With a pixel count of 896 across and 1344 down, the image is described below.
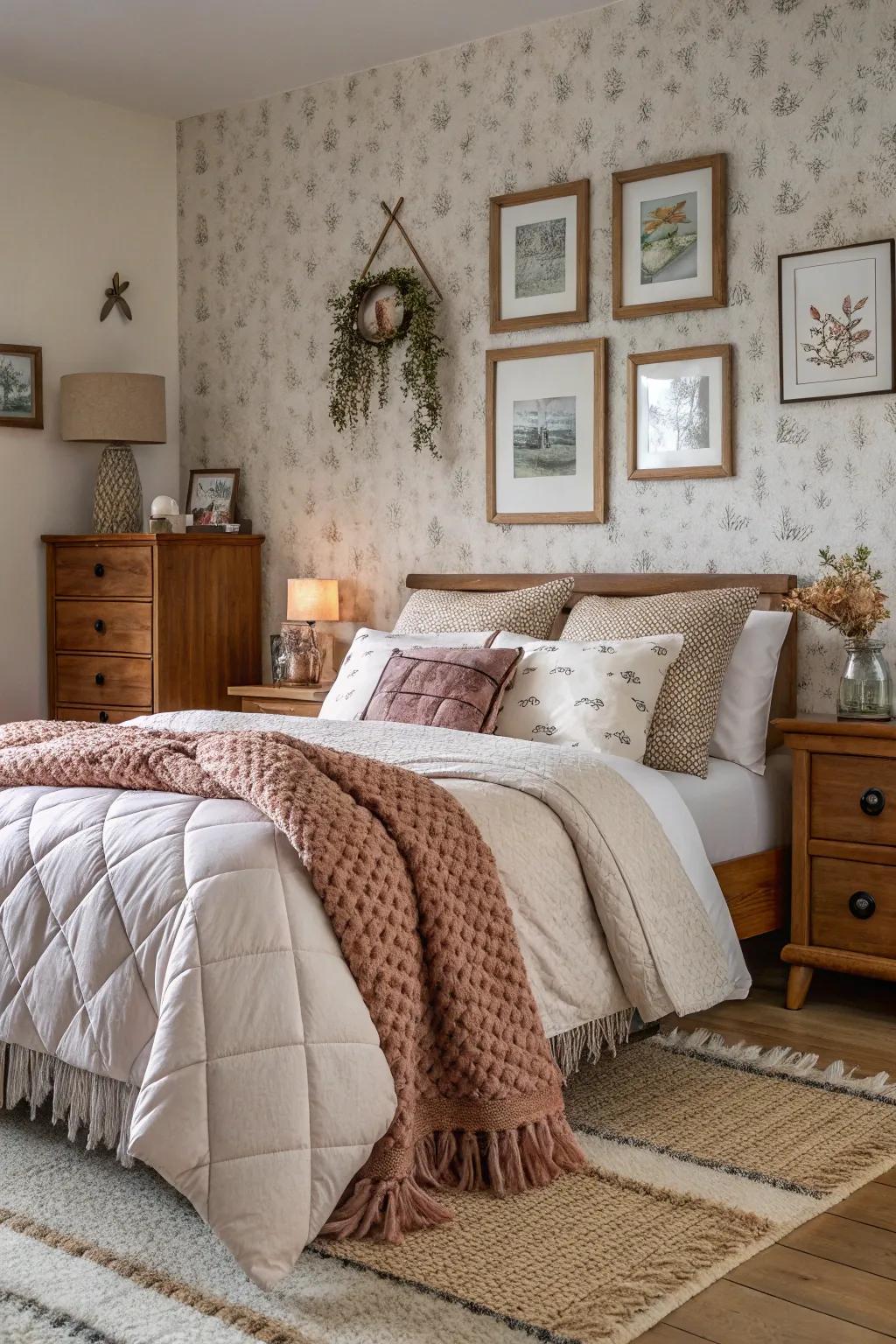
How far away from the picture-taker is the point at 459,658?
3.62 m

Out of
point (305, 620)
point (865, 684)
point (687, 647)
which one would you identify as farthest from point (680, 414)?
point (305, 620)

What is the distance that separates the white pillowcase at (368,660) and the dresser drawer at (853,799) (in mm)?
931

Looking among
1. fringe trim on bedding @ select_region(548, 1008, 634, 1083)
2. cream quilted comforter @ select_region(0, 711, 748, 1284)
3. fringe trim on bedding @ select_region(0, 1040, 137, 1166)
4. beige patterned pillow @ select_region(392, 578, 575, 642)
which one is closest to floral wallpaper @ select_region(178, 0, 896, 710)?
beige patterned pillow @ select_region(392, 578, 575, 642)

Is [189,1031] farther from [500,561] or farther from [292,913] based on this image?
[500,561]

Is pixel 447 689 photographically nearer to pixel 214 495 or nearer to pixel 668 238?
pixel 668 238

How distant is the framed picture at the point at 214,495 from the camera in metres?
5.20

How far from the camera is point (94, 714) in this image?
4.92 m

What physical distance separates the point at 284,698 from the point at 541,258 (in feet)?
5.22

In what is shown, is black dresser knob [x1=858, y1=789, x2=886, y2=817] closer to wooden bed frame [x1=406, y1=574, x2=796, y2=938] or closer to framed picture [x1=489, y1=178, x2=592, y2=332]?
wooden bed frame [x1=406, y1=574, x2=796, y2=938]

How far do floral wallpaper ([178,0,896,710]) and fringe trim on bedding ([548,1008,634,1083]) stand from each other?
52.7 inches

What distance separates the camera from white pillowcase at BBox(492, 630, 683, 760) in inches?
134

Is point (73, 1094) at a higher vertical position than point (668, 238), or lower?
lower

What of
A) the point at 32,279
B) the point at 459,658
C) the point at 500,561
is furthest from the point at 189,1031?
the point at 32,279

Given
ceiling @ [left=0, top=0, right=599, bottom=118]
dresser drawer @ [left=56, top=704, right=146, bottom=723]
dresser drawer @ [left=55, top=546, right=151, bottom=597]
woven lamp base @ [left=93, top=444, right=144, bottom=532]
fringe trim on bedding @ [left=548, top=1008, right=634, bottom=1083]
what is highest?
ceiling @ [left=0, top=0, right=599, bottom=118]
